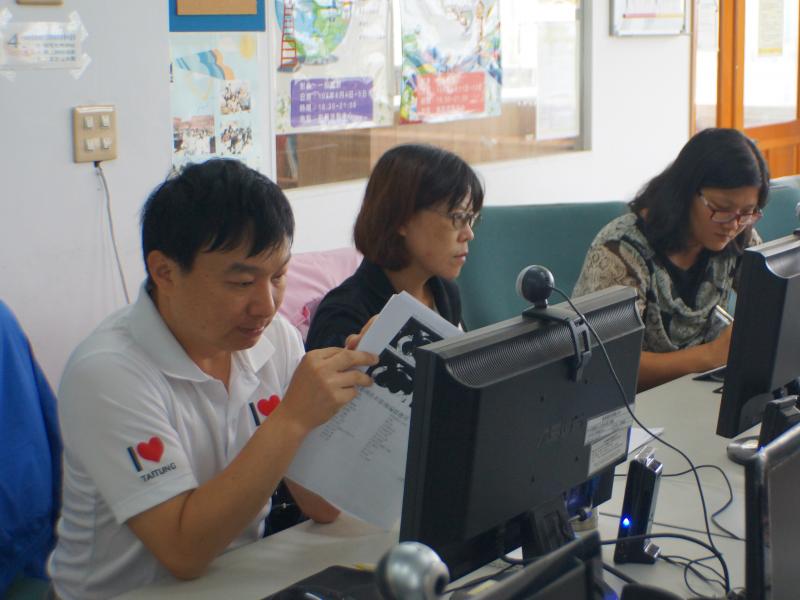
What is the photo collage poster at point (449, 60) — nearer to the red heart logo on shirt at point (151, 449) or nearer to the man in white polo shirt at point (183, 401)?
the man in white polo shirt at point (183, 401)

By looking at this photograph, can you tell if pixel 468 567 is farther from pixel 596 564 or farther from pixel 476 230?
pixel 476 230

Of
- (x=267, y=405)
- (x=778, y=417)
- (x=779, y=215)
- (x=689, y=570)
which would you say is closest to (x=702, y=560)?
(x=689, y=570)

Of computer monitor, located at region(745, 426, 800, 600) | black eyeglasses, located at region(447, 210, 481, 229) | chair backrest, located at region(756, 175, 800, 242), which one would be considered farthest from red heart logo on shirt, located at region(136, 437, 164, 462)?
chair backrest, located at region(756, 175, 800, 242)

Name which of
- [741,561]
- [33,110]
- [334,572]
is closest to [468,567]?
[334,572]

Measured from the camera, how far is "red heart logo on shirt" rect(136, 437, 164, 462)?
4.62 feet

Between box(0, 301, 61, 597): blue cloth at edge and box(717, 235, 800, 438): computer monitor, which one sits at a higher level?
box(717, 235, 800, 438): computer monitor

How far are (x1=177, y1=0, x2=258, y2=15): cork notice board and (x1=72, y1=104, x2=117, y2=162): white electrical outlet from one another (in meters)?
0.43

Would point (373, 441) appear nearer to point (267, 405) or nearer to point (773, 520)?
point (267, 405)

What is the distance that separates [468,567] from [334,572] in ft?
0.69

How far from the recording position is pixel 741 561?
4.80 ft

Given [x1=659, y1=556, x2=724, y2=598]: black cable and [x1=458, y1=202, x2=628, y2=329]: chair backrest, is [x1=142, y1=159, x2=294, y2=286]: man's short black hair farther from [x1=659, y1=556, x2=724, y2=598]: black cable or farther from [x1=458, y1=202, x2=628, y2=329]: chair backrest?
[x1=458, y1=202, x2=628, y2=329]: chair backrest

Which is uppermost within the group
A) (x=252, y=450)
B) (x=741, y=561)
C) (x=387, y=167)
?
(x=387, y=167)

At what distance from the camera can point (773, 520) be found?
948mm

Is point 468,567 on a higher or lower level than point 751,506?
lower
